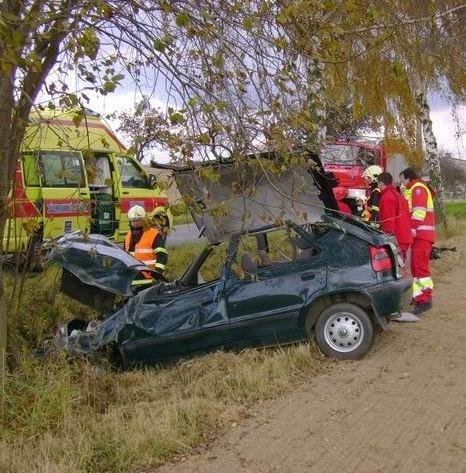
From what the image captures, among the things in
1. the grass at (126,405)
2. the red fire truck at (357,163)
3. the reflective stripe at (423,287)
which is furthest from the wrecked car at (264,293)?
the red fire truck at (357,163)

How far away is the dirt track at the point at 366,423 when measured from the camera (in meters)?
4.09

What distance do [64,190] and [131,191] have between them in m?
1.97

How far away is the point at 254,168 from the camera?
4.66 m

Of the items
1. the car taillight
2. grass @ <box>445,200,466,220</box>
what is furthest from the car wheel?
grass @ <box>445,200,466,220</box>

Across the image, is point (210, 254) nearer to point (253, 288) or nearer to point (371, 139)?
point (253, 288)

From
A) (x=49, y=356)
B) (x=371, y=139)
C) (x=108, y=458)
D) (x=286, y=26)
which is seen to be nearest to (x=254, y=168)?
(x=286, y=26)

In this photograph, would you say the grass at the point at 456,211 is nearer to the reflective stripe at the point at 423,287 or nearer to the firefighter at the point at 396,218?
the reflective stripe at the point at 423,287

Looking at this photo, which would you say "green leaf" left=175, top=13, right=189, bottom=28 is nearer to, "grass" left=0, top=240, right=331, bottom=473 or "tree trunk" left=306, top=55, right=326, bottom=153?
"tree trunk" left=306, top=55, right=326, bottom=153

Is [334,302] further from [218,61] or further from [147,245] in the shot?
[218,61]

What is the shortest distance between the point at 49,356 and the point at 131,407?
1.31 metres

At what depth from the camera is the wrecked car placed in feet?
20.6

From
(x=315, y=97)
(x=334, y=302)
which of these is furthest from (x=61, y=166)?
(x=334, y=302)

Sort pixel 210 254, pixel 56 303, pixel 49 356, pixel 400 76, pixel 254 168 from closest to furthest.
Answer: pixel 400 76 → pixel 254 168 → pixel 49 356 → pixel 210 254 → pixel 56 303

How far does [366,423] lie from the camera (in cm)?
465
